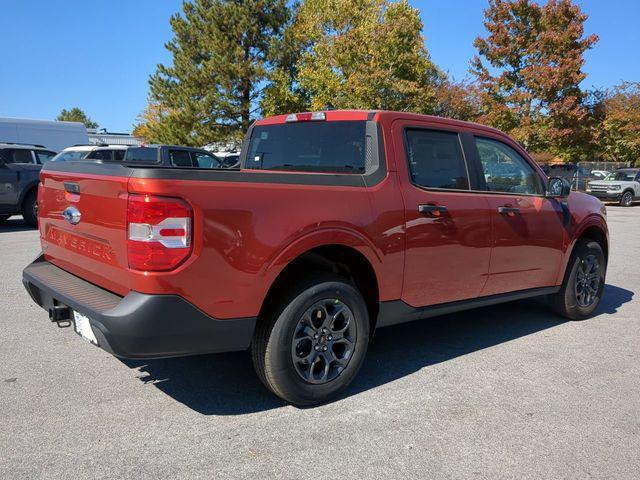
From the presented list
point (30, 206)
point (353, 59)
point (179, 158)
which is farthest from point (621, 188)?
point (30, 206)

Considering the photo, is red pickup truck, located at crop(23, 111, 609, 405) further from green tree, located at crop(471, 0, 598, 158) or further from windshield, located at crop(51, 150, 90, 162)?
green tree, located at crop(471, 0, 598, 158)

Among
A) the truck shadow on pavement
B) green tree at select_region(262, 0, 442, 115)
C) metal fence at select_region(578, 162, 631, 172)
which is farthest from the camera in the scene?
metal fence at select_region(578, 162, 631, 172)

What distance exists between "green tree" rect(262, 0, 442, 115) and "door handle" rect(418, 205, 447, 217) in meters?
20.5

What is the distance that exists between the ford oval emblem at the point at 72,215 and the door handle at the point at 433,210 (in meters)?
2.24

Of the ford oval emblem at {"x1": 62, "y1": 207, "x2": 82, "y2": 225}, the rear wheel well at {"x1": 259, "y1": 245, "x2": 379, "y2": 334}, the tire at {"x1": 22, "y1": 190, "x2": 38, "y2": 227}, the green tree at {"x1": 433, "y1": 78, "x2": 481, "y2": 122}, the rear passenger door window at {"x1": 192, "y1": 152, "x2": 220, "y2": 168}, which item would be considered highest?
the green tree at {"x1": 433, "y1": 78, "x2": 481, "y2": 122}

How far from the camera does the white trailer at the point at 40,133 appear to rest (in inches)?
799

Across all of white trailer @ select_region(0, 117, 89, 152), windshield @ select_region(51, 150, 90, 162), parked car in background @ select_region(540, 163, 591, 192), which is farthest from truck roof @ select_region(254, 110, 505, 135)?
parked car in background @ select_region(540, 163, 591, 192)

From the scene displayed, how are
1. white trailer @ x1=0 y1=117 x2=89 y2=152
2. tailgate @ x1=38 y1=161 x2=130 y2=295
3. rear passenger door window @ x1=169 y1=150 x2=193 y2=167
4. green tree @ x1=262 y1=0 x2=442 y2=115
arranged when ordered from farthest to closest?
green tree @ x1=262 y1=0 x2=442 y2=115 < white trailer @ x1=0 y1=117 x2=89 y2=152 < rear passenger door window @ x1=169 y1=150 x2=193 y2=167 < tailgate @ x1=38 y1=161 x2=130 y2=295

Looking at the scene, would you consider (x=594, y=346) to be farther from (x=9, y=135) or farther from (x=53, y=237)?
(x=9, y=135)

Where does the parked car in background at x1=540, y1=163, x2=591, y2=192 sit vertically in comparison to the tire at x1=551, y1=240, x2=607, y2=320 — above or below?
above

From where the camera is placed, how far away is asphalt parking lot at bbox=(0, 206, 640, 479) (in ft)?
8.91

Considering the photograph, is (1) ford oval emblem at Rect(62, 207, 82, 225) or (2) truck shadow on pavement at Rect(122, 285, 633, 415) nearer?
(1) ford oval emblem at Rect(62, 207, 82, 225)

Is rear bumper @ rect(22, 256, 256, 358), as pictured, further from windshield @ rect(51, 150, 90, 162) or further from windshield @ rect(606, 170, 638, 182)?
windshield @ rect(606, 170, 638, 182)

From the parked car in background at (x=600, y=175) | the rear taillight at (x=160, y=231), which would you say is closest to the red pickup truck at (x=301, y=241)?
the rear taillight at (x=160, y=231)
